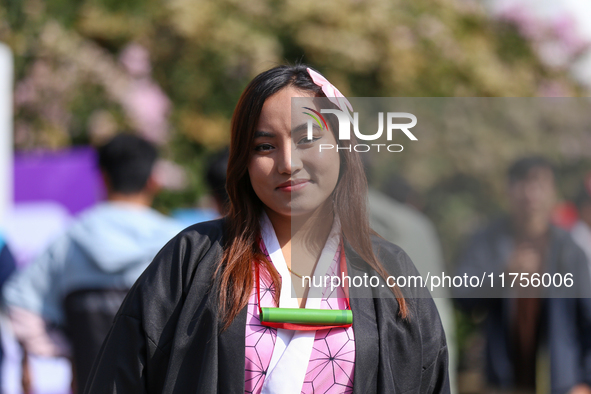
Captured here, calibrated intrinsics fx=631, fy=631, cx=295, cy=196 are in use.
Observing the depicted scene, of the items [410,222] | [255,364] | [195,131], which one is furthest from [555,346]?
[195,131]

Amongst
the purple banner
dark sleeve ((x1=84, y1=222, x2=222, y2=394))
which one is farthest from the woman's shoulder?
the purple banner

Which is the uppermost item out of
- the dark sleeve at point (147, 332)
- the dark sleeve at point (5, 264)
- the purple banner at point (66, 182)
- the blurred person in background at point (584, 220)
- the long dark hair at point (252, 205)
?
the purple banner at point (66, 182)

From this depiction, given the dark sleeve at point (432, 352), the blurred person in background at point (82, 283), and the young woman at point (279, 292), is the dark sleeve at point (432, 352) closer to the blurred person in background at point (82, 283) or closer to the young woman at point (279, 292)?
the young woman at point (279, 292)

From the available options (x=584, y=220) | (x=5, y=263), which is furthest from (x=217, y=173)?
(x=584, y=220)

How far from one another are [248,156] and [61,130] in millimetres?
4568

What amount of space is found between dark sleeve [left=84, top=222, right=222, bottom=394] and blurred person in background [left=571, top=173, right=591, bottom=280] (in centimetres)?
193

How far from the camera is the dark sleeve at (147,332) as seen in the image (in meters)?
1.43

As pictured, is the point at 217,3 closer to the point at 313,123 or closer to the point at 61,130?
the point at 61,130

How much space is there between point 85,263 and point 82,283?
0.09 m

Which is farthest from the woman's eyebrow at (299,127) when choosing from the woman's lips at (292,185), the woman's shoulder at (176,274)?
the woman's shoulder at (176,274)

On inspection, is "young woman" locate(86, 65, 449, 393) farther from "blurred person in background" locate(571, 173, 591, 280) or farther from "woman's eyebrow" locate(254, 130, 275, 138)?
"blurred person in background" locate(571, 173, 591, 280)

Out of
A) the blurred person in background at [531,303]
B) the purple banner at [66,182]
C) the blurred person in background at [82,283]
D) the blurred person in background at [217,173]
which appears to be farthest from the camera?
the purple banner at [66,182]

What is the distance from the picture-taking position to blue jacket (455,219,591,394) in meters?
2.29

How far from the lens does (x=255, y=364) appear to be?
1408 millimetres
